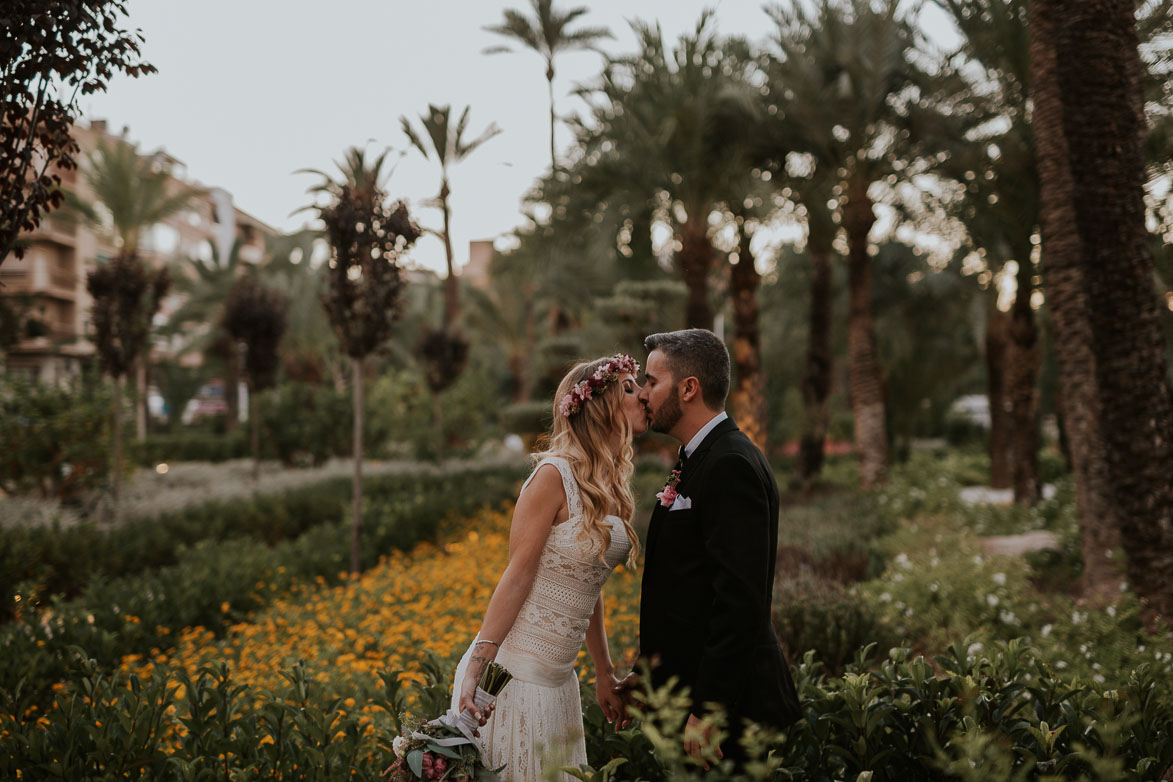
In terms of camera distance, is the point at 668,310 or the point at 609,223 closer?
the point at 609,223

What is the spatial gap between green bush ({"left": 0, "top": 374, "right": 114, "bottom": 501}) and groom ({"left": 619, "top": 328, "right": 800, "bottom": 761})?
471 inches

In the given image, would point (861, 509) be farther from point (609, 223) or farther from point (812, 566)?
point (609, 223)

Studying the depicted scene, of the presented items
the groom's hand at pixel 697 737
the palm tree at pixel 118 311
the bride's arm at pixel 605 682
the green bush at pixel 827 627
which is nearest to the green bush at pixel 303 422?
the palm tree at pixel 118 311

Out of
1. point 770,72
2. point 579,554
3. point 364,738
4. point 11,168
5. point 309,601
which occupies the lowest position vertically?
point 309,601

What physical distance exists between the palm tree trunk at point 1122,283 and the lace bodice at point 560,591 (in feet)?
15.9

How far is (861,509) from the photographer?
1173 cm

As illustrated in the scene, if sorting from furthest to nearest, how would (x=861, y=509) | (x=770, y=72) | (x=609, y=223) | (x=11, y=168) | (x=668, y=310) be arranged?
(x=668, y=310) → (x=770, y=72) → (x=609, y=223) → (x=861, y=509) → (x=11, y=168)

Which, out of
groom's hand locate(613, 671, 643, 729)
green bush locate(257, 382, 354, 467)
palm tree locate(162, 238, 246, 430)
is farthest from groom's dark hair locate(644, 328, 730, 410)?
palm tree locate(162, 238, 246, 430)

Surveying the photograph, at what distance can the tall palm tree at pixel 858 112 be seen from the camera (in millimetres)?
13414

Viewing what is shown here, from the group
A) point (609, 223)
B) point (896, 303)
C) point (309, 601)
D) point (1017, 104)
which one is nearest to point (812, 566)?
point (309, 601)

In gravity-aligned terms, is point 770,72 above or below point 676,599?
above

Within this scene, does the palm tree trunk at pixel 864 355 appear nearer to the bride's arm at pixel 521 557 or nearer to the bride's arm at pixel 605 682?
the bride's arm at pixel 605 682

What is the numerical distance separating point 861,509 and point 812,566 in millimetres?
3897

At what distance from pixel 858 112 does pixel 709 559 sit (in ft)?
41.9
